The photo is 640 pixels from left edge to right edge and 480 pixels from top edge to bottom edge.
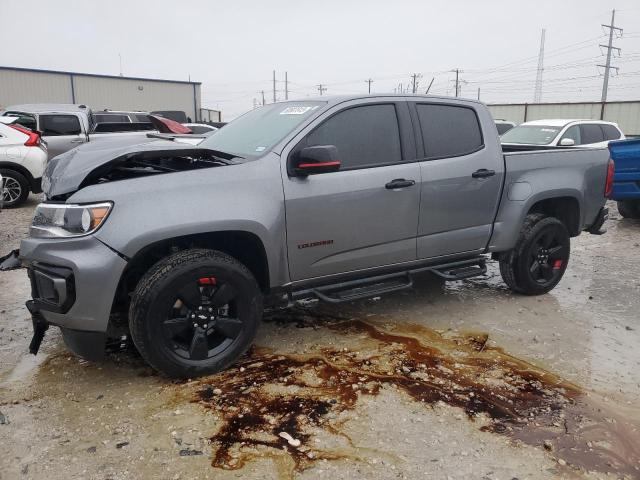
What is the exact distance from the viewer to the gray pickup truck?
304 centimetres

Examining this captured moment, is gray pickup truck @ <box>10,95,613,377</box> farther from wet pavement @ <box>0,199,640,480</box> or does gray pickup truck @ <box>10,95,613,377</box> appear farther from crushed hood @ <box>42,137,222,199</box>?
wet pavement @ <box>0,199,640,480</box>

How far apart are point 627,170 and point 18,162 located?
10.4 metres

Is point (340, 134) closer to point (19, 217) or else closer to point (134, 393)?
point (134, 393)

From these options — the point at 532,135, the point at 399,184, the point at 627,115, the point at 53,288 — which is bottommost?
the point at 53,288

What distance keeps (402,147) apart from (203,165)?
61.4 inches

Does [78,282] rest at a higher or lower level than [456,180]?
lower

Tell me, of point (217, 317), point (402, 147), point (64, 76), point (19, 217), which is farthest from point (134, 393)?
point (64, 76)

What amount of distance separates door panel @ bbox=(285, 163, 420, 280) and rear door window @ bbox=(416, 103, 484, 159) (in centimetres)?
34

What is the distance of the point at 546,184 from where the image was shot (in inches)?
190

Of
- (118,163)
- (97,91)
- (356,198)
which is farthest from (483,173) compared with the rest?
(97,91)

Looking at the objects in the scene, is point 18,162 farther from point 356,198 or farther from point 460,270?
point 460,270

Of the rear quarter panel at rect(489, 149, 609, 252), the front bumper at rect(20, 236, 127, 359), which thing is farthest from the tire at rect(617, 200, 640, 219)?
the front bumper at rect(20, 236, 127, 359)

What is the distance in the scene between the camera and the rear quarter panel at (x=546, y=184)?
4.67 m

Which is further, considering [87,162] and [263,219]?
[263,219]
